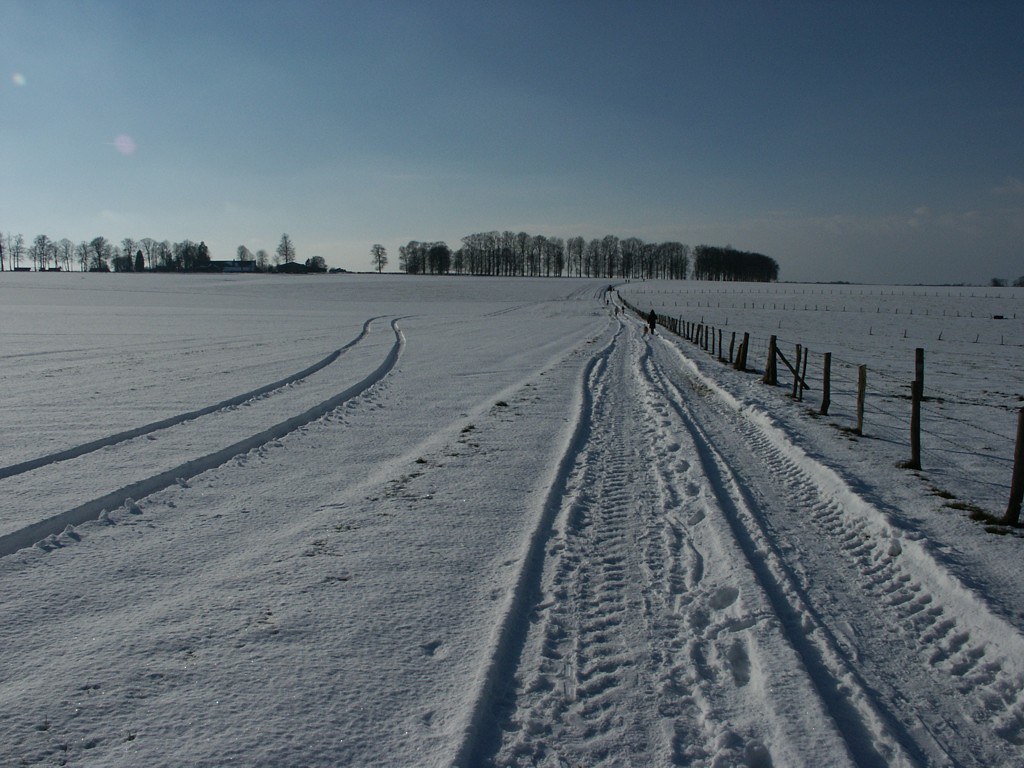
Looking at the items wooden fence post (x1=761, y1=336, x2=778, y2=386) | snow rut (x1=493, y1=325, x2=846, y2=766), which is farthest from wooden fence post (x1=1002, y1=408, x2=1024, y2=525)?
wooden fence post (x1=761, y1=336, x2=778, y2=386)

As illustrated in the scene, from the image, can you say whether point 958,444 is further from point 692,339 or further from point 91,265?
point 91,265

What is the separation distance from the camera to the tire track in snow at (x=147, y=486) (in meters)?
5.49

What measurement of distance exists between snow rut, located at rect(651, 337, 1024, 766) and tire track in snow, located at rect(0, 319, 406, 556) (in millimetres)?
5776

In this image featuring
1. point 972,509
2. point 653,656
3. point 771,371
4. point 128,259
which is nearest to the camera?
point 653,656

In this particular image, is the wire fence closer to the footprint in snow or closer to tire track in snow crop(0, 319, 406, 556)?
the footprint in snow

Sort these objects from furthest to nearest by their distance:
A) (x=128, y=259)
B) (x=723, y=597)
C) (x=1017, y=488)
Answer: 1. (x=128, y=259)
2. (x=1017, y=488)
3. (x=723, y=597)

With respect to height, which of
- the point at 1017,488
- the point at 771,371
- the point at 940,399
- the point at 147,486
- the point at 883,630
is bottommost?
the point at 883,630

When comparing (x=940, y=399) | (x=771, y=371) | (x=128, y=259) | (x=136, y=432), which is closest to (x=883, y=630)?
(x=136, y=432)

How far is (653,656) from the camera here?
12.9 feet

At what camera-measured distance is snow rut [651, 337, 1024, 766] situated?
3354mm

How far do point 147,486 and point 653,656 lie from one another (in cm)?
547

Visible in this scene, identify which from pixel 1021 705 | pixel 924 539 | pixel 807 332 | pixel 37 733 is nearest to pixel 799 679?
pixel 1021 705

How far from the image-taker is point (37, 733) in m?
3.14

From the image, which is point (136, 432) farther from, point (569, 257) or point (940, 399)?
point (569, 257)
